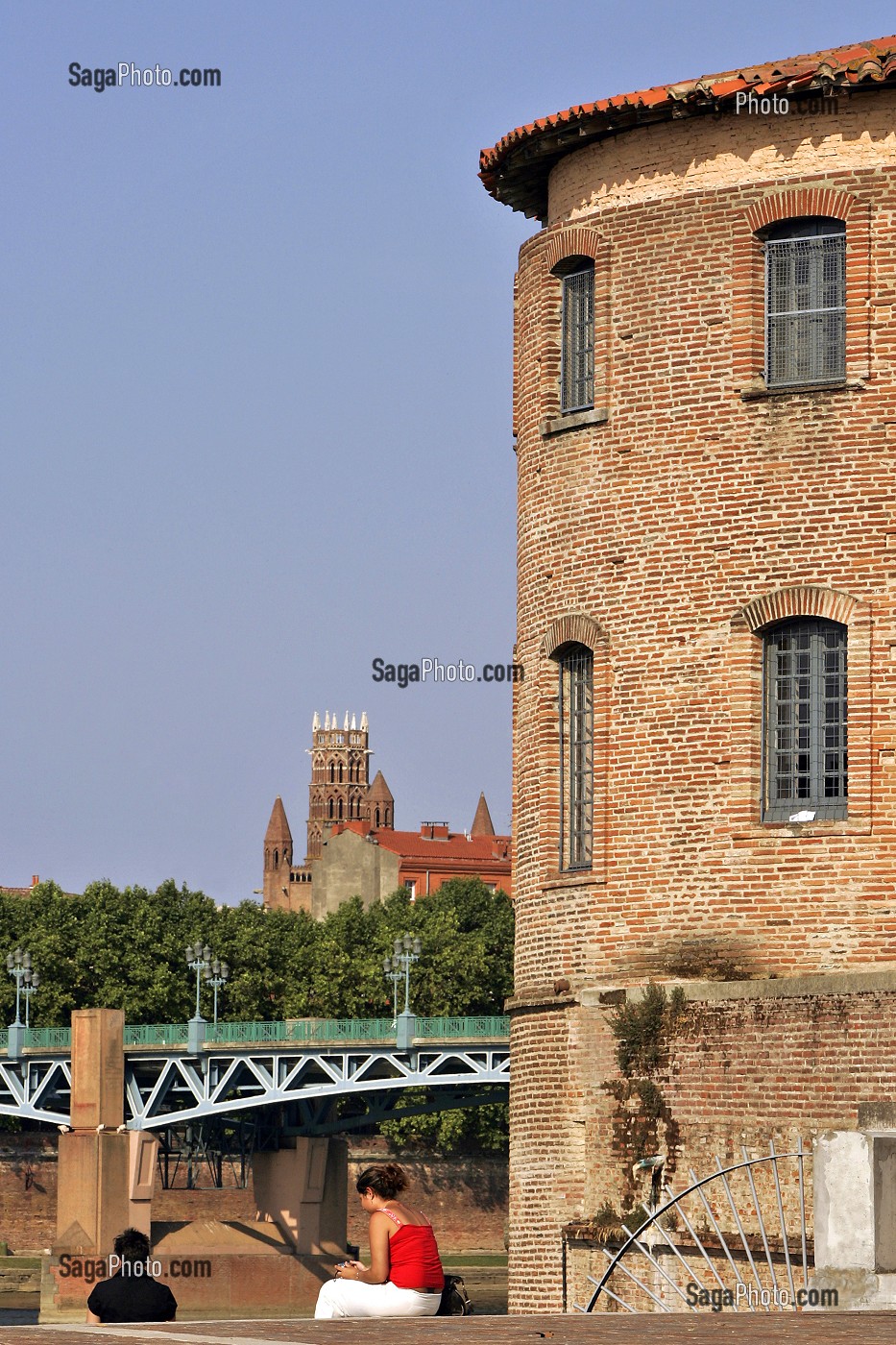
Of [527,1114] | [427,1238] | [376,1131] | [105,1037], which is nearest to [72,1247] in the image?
[105,1037]

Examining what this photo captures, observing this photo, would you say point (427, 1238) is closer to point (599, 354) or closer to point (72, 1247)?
point (599, 354)

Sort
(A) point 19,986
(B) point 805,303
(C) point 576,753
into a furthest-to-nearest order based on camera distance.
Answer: (A) point 19,986, (C) point 576,753, (B) point 805,303

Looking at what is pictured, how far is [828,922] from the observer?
19.2 metres

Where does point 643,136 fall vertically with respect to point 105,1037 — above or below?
above

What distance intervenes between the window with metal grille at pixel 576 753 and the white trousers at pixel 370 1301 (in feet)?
29.8

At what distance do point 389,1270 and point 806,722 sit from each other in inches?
347

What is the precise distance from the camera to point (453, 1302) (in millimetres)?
12406

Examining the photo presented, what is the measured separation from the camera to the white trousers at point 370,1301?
39.2 ft

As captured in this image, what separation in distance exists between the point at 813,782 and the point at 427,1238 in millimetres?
8329

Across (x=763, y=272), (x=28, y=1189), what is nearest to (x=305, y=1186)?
(x=28, y=1189)

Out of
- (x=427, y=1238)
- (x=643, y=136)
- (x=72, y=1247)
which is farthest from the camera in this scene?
(x=72, y=1247)

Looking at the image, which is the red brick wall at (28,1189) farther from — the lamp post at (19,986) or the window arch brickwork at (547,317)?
the window arch brickwork at (547,317)

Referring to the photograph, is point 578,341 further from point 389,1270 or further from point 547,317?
point 389,1270

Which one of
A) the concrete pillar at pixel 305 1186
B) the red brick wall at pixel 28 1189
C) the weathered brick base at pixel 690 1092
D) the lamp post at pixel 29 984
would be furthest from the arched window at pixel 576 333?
the red brick wall at pixel 28 1189
